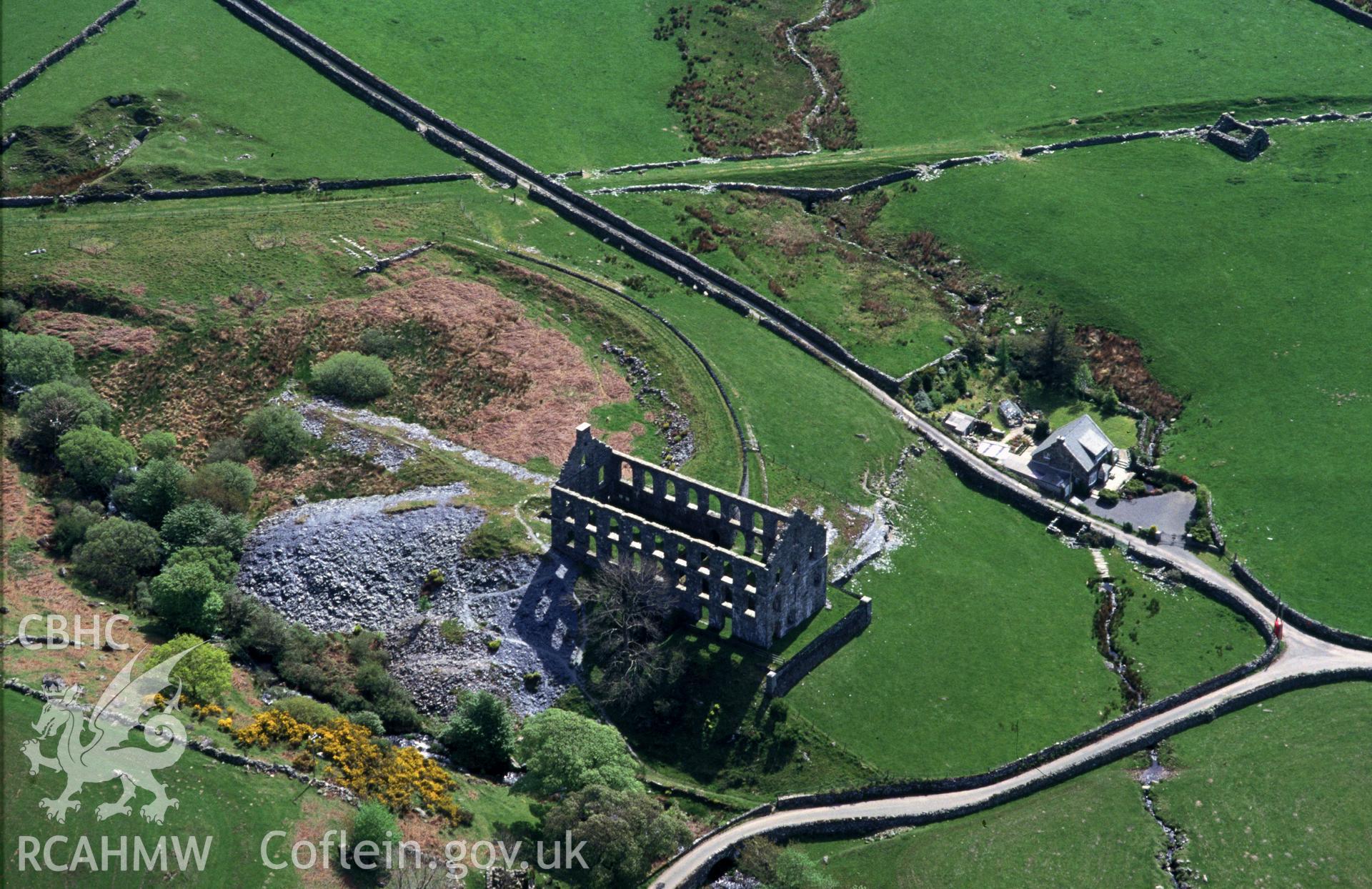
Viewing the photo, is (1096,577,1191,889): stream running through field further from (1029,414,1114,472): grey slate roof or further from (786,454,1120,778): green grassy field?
(1029,414,1114,472): grey slate roof

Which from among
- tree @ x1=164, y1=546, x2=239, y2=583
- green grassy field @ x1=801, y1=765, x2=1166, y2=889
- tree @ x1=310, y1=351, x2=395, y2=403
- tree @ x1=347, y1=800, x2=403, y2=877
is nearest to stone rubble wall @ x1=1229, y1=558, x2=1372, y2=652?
green grassy field @ x1=801, y1=765, x2=1166, y2=889

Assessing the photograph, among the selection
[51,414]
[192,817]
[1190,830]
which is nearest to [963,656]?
[1190,830]

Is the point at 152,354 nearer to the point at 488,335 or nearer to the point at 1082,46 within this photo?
the point at 488,335

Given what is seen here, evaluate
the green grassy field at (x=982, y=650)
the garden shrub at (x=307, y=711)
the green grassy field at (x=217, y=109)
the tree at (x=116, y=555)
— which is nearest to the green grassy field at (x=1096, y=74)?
the green grassy field at (x=217, y=109)

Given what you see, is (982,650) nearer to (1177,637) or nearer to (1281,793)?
(1177,637)

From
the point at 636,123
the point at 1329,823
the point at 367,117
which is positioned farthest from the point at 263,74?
the point at 1329,823

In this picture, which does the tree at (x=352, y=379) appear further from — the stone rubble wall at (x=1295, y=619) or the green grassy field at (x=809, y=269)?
the stone rubble wall at (x=1295, y=619)
